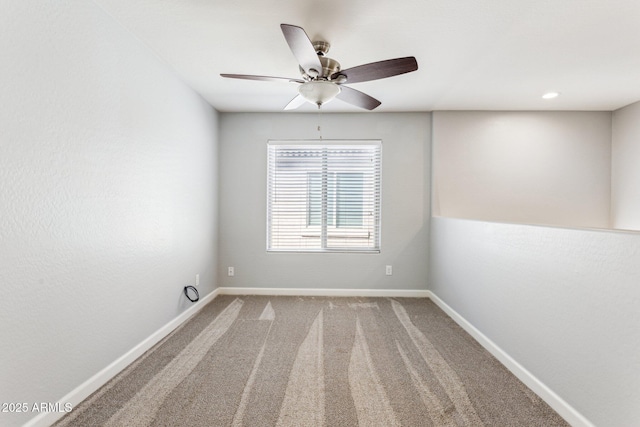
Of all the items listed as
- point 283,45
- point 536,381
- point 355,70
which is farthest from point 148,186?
point 536,381

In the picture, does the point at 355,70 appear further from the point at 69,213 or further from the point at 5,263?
the point at 5,263

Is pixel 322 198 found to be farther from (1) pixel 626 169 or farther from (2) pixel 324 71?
(1) pixel 626 169

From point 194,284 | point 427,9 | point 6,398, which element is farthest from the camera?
point 194,284

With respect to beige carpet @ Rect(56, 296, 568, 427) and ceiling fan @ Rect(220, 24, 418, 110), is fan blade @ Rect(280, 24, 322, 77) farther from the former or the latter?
beige carpet @ Rect(56, 296, 568, 427)

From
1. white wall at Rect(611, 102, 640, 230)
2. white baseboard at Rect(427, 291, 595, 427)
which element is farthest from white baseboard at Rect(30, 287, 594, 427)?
white wall at Rect(611, 102, 640, 230)

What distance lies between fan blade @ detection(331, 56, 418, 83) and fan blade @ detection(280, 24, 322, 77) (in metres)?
0.19

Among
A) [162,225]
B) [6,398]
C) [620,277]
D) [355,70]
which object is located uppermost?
[355,70]

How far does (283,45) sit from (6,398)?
260 cm

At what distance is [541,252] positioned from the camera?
191 centimetres

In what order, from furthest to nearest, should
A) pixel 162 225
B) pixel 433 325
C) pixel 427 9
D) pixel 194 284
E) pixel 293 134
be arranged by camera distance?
pixel 293 134 → pixel 194 284 → pixel 433 325 → pixel 162 225 → pixel 427 9

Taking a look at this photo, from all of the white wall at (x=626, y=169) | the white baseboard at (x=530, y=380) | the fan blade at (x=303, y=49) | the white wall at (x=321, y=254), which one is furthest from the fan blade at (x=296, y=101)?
the white wall at (x=626, y=169)

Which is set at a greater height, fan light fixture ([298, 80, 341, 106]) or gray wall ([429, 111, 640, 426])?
fan light fixture ([298, 80, 341, 106])

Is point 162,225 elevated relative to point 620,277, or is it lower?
elevated

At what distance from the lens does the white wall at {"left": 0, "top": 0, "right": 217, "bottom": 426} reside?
4.51ft
